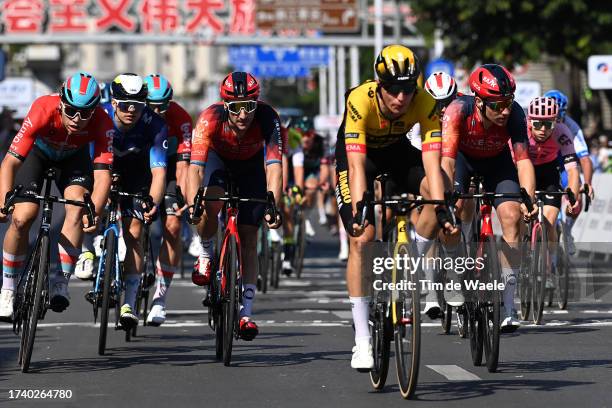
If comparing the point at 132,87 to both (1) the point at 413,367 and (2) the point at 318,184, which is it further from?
(2) the point at 318,184

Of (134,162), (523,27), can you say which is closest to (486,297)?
(134,162)

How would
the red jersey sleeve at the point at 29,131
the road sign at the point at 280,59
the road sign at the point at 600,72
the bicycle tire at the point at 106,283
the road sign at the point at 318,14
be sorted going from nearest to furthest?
the red jersey sleeve at the point at 29,131
the bicycle tire at the point at 106,283
the road sign at the point at 600,72
the road sign at the point at 318,14
the road sign at the point at 280,59

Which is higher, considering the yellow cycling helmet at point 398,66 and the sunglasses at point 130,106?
the sunglasses at point 130,106

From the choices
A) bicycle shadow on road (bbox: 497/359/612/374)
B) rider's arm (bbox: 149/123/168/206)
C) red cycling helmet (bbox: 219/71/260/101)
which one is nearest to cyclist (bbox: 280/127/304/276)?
rider's arm (bbox: 149/123/168/206)

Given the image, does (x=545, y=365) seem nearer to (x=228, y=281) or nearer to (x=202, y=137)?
(x=228, y=281)

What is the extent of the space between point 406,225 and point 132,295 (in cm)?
373

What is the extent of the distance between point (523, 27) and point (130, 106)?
21.2 metres

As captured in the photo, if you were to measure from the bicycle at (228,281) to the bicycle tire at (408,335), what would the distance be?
1.95 meters

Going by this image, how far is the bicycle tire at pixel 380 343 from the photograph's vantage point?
9.56m

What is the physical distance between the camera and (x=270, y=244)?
62.7 ft

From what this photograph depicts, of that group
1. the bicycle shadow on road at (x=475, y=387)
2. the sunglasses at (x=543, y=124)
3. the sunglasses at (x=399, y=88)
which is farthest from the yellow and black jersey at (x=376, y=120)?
the sunglasses at (x=543, y=124)

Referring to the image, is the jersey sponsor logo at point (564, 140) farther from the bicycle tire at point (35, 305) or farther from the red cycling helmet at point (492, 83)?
the bicycle tire at point (35, 305)

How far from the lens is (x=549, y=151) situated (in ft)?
48.8

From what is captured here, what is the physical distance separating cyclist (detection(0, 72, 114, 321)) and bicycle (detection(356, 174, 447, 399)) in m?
2.26
